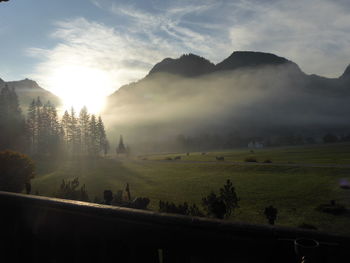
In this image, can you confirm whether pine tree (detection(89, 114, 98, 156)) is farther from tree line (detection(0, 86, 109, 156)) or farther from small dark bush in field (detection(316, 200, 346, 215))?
small dark bush in field (detection(316, 200, 346, 215))

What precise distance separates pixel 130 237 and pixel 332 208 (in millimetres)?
27333

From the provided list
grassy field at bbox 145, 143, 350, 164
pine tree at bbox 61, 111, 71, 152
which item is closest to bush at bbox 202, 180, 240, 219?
grassy field at bbox 145, 143, 350, 164

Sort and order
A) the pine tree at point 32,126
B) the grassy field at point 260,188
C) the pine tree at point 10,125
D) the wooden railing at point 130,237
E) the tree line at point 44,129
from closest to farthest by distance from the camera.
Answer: the wooden railing at point 130,237
the grassy field at point 260,188
the pine tree at point 10,125
the tree line at point 44,129
the pine tree at point 32,126

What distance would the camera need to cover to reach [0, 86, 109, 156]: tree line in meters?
82.3

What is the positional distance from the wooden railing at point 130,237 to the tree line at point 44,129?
286 ft

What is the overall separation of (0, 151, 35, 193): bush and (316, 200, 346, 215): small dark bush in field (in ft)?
100

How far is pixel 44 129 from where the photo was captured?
322 ft

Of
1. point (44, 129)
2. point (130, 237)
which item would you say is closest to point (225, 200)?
point (130, 237)

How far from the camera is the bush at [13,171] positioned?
1276 inches

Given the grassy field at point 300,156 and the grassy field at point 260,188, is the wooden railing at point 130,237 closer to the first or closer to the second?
the grassy field at point 260,188

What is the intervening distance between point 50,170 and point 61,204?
66.7 m

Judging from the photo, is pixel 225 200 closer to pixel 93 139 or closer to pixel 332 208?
pixel 332 208

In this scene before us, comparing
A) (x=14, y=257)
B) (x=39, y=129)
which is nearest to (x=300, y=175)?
(x=14, y=257)

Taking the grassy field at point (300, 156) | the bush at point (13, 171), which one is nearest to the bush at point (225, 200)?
the bush at point (13, 171)
